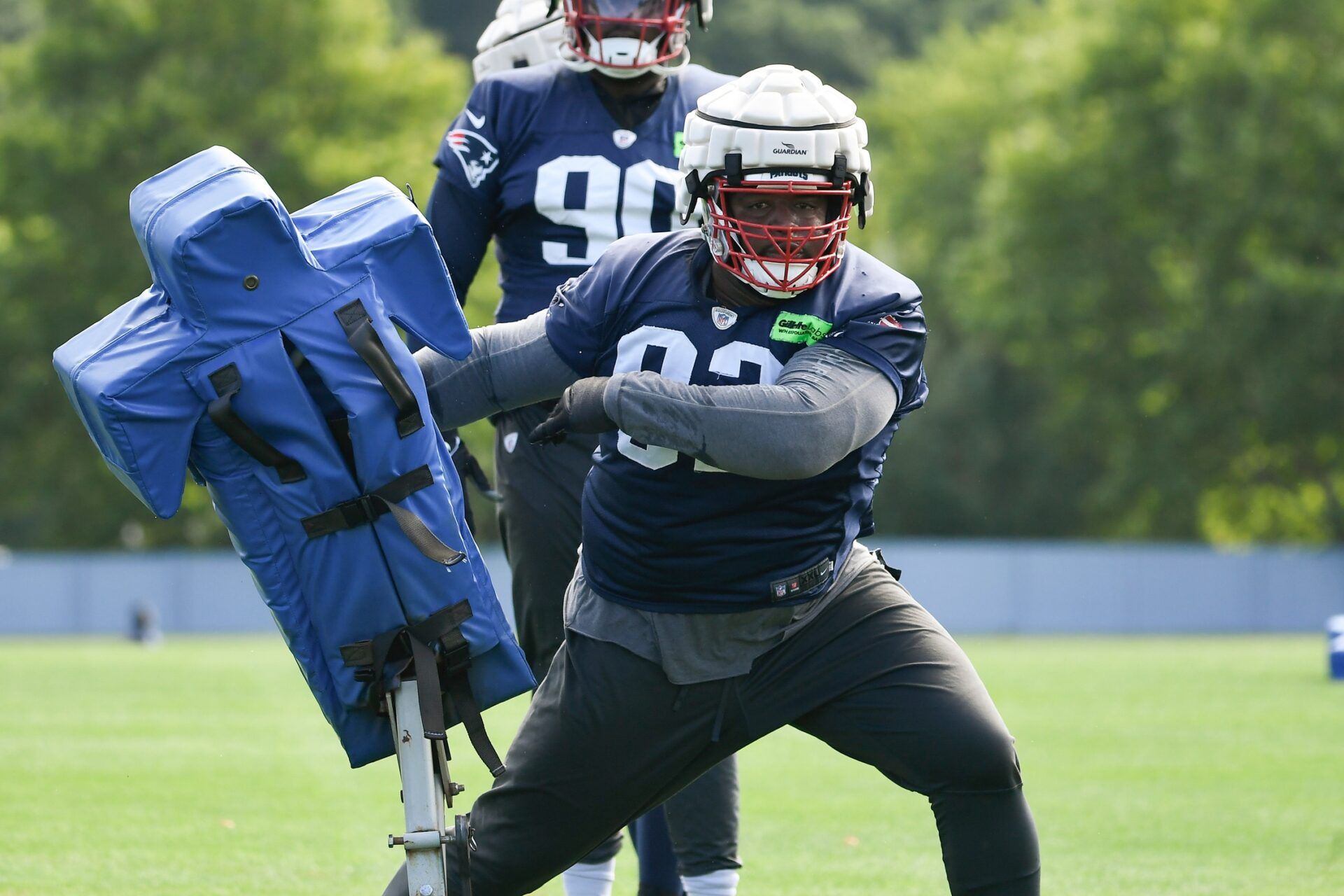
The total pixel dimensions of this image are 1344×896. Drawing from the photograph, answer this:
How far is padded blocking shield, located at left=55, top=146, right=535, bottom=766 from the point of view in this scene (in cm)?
327

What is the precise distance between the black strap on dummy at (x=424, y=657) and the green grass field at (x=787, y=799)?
2.43 meters

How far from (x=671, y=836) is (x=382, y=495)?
1.68 metres

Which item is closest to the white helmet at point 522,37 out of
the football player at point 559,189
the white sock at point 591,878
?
the football player at point 559,189

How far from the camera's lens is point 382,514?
338 cm

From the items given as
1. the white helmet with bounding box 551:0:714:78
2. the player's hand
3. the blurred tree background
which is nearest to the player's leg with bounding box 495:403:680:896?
the white helmet with bounding box 551:0:714:78

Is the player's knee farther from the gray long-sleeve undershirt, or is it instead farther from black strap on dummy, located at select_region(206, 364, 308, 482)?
black strap on dummy, located at select_region(206, 364, 308, 482)

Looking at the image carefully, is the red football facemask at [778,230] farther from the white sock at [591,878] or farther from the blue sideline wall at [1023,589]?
the blue sideline wall at [1023,589]

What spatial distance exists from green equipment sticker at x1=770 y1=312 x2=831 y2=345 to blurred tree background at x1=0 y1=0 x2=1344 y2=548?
24.9 metres

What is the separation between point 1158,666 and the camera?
1730 cm

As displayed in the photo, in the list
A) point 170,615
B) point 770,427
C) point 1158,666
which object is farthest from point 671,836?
point 170,615

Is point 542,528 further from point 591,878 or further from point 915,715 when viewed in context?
point 915,715

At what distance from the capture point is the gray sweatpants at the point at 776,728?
3602 millimetres

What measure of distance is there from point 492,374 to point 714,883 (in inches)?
60.8

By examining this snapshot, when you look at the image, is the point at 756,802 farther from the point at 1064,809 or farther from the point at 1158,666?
the point at 1158,666
